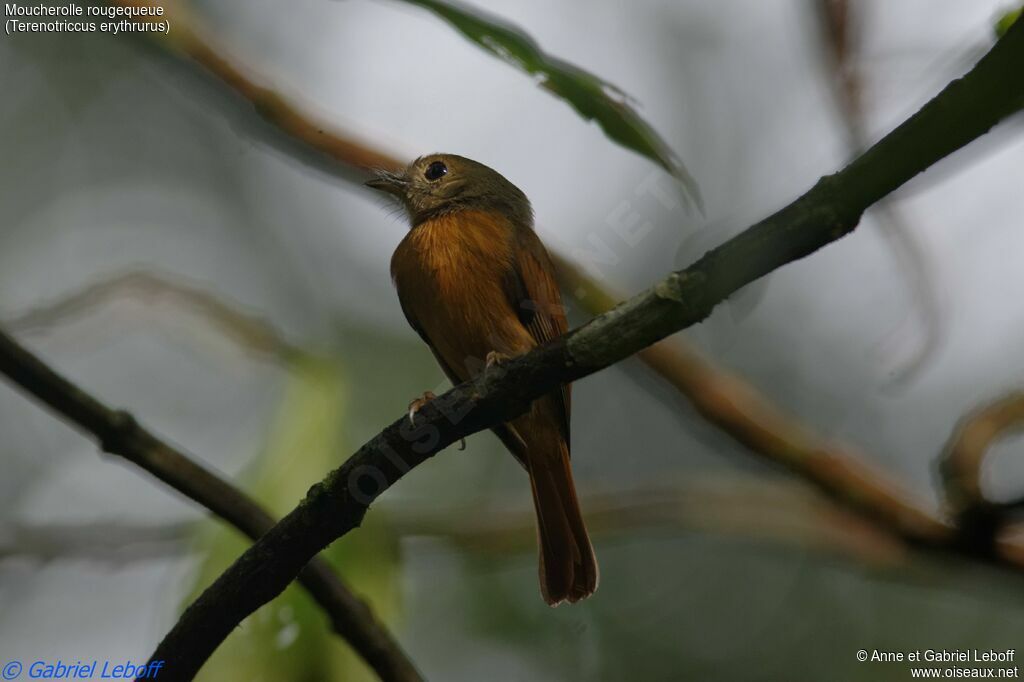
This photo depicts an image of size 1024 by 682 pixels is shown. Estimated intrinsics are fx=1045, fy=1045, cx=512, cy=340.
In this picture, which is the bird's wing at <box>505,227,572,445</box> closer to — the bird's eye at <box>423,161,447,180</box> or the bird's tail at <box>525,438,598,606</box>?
the bird's tail at <box>525,438,598,606</box>

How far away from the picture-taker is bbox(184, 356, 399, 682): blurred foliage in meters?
3.15

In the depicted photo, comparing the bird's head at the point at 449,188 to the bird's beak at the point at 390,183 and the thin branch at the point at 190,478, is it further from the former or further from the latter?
the thin branch at the point at 190,478

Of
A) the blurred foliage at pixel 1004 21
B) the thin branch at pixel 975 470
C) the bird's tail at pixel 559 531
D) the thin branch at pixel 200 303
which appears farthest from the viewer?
the bird's tail at pixel 559 531

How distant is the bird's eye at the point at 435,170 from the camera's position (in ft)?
15.4

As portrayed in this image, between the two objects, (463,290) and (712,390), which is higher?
(463,290)

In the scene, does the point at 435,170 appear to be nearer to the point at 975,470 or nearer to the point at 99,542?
the point at 99,542

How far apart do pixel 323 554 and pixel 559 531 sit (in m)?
1.01

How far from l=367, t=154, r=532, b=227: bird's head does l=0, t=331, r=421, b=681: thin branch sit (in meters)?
1.89

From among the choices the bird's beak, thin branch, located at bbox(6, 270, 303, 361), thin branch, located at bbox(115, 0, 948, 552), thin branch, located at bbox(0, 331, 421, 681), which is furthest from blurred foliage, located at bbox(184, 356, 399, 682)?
the bird's beak

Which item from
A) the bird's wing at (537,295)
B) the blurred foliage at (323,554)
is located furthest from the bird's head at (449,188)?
the blurred foliage at (323,554)

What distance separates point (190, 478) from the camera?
8.63 feet

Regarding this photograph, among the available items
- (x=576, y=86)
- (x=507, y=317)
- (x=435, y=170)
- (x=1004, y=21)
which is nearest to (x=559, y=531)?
(x=507, y=317)

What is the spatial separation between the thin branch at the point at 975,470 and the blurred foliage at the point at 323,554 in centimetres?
170

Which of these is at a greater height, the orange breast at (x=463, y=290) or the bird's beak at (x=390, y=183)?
the bird's beak at (x=390, y=183)
